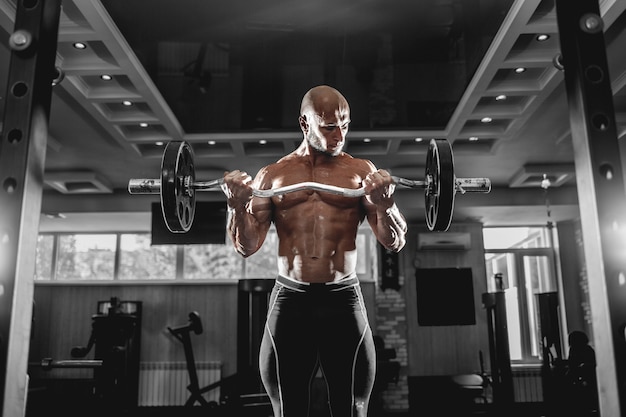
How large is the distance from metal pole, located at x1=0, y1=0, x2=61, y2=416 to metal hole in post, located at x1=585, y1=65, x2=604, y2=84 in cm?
139

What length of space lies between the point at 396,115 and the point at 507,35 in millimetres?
1686

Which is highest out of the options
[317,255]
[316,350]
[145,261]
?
[145,261]

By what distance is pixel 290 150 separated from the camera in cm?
668

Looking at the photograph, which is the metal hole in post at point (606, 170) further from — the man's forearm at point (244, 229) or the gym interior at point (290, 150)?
the man's forearm at point (244, 229)

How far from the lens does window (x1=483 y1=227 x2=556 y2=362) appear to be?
9.47m

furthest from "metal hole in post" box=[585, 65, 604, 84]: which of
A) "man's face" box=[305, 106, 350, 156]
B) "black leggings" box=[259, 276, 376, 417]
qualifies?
"black leggings" box=[259, 276, 376, 417]

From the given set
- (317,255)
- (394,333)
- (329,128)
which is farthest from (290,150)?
(317,255)

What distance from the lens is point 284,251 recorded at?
2006mm

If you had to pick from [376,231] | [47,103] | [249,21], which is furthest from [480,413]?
[47,103]

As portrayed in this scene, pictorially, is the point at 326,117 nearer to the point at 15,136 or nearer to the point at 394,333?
the point at 15,136

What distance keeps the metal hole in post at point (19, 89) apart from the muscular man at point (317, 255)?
2.01 feet

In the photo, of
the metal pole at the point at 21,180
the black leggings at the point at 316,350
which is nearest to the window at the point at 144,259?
the black leggings at the point at 316,350

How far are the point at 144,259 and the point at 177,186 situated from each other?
8.40m

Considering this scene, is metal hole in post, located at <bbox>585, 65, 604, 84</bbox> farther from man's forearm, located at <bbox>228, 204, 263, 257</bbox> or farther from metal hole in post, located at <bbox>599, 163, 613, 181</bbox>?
man's forearm, located at <bbox>228, 204, 263, 257</bbox>
